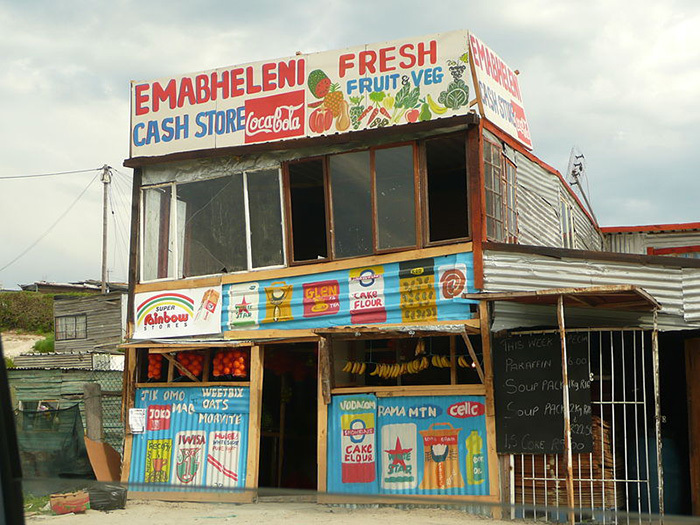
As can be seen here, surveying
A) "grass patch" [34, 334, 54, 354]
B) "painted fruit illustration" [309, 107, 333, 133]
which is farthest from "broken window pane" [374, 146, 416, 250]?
"grass patch" [34, 334, 54, 354]

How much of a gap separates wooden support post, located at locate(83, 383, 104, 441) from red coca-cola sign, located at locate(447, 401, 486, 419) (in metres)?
7.27

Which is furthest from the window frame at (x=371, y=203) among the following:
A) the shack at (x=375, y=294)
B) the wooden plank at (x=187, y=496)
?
the wooden plank at (x=187, y=496)

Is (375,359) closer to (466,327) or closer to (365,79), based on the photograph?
(466,327)

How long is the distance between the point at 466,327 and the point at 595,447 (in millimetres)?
2349

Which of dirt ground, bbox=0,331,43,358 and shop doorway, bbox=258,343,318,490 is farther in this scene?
dirt ground, bbox=0,331,43,358

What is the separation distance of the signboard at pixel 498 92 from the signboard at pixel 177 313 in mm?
5482

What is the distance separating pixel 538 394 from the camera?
11203 millimetres

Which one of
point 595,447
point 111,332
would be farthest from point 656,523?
point 111,332

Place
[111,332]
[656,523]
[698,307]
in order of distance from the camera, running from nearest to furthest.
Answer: [656,523] < [698,307] < [111,332]

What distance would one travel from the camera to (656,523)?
10398 mm

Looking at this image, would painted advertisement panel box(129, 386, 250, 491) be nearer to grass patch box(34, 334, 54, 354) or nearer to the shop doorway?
the shop doorway

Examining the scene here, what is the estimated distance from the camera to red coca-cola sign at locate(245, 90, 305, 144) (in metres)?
13.4

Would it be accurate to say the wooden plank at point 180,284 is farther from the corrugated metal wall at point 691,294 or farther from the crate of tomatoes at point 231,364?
the corrugated metal wall at point 691,294

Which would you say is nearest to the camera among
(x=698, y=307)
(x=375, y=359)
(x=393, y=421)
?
(x=698, y=307)
